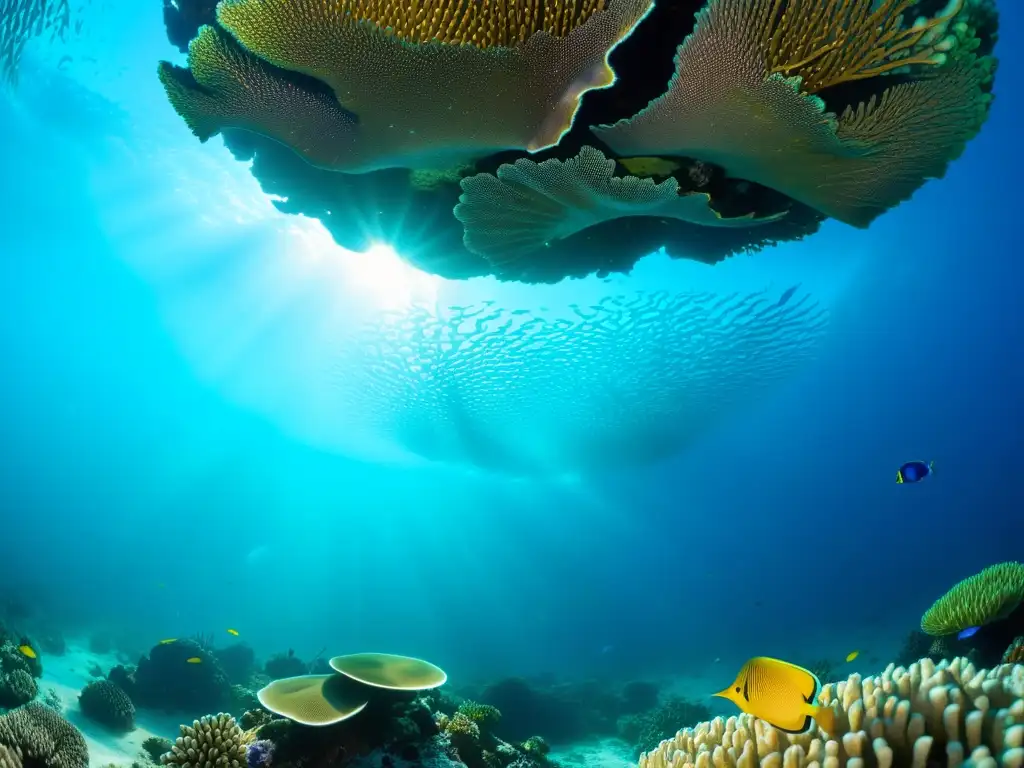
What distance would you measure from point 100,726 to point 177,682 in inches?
123

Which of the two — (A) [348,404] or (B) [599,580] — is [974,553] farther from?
(A) [348,404]

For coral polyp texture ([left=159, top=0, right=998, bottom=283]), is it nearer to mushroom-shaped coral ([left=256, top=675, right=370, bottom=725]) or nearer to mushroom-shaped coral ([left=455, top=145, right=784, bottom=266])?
mushroom-shaped coral ([left=455, top=145, right=784, bottom=266])

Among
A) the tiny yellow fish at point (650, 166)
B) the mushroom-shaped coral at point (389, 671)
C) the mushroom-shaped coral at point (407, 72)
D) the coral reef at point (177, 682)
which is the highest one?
the tiny yellow fish at point (650, 166)

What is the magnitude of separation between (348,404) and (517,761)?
94.3ft

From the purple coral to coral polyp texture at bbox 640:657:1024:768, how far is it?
10.7ft

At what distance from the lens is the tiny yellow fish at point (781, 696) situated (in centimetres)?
220

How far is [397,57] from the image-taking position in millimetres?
2672

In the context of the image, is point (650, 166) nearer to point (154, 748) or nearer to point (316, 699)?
point (316, 699)

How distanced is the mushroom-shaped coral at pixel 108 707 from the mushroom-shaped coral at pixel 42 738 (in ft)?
15.6

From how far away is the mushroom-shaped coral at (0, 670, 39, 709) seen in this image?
845 centimetres

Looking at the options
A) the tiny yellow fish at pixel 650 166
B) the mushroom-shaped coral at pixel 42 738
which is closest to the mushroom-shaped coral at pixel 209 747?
the mushroom-shaped coral at pixel 42 738

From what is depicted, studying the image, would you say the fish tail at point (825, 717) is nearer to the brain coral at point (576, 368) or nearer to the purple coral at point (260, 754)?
the purple coral at point (260, 754)

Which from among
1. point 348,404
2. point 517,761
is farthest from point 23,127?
point 517,761

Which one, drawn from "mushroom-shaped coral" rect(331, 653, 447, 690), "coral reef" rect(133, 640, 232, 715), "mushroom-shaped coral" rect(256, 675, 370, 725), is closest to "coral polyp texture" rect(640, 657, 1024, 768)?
"mushroom-shaped coral" rect(331, 653, 447, 690)
